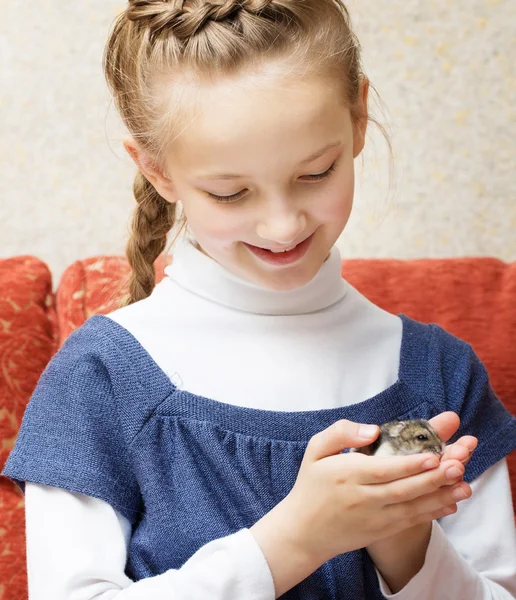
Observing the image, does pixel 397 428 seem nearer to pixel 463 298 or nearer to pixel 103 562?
pixel 103 562

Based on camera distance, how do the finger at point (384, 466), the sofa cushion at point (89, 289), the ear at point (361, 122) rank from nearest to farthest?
the finger at point (384, 466), the ear at point (361, 122), the sofa cushion at point (89, 289)

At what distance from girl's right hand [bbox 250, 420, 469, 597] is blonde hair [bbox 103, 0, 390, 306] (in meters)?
0.39

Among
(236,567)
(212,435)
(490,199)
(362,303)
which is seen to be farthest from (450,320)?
(236,567)

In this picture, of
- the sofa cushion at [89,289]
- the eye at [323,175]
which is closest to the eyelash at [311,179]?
the eye at [323,175]

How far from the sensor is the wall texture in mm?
1827

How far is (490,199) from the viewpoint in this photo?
1918 millimetres

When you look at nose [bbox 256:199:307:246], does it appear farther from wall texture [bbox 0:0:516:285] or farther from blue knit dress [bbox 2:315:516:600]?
wall texture [bbox 0:0:516:285]

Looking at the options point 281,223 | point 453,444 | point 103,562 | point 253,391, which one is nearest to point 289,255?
point 281,223

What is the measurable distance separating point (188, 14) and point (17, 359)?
2.22 ft

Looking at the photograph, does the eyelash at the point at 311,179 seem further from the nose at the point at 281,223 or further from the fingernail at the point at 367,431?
the fingernail at the point at 367,431

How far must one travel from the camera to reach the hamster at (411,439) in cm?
86

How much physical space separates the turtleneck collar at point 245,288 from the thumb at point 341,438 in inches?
10.2

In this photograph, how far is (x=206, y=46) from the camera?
0.94 metres

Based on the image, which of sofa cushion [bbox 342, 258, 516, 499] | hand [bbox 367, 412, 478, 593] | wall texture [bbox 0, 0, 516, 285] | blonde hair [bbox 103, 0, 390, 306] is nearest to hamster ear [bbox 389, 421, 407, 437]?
hand [bbox 367, 412, 478, 593]
